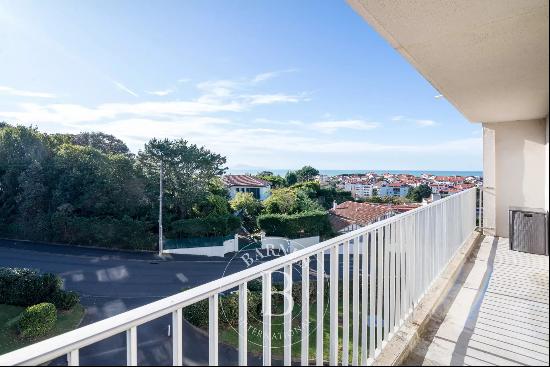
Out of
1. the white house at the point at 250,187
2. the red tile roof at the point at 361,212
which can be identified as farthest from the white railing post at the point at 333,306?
the white house at the point at 250,187

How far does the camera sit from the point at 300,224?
15.5 meters

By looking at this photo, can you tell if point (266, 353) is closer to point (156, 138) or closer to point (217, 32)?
point (217, 32)

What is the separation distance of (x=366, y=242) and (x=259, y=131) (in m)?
27.6

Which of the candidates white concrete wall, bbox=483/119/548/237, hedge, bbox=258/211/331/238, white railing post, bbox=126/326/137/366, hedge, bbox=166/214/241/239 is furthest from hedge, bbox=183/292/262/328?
hedge, bbox=166/214/241/239

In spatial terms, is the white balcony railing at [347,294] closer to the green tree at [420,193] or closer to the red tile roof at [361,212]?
the red tile roof at [361,212]

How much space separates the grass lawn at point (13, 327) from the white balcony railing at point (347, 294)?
25.9ft

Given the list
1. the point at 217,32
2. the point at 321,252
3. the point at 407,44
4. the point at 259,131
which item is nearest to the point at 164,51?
the point at 217,32

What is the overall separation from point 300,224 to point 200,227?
5.09m

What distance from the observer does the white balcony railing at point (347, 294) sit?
0.69m

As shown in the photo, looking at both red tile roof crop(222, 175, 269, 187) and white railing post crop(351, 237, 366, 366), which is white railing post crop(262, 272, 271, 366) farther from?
red tile roof crop(222, 175, 269, 187)

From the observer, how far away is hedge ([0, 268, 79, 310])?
8.41 m

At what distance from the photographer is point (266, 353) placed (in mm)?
969

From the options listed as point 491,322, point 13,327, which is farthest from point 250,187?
point 491,322

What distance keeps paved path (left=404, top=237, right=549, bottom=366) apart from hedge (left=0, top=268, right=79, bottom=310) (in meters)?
9.53
